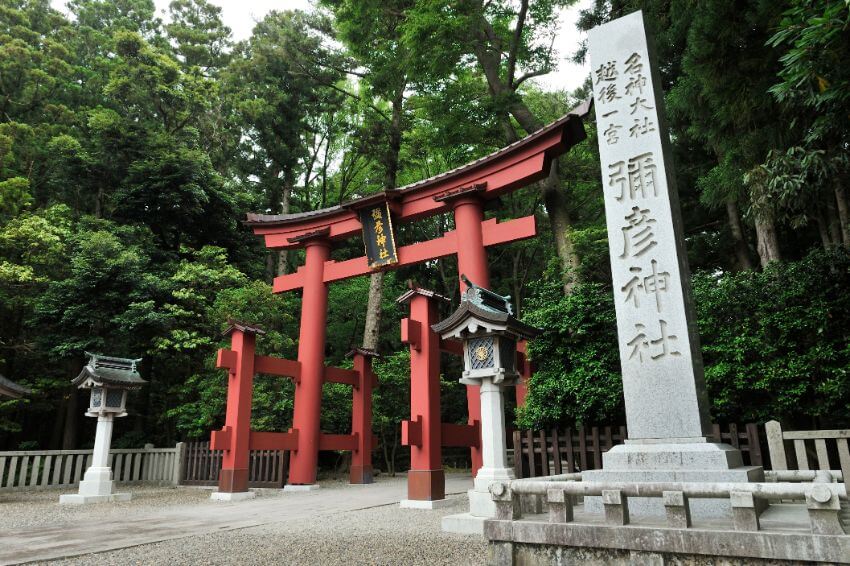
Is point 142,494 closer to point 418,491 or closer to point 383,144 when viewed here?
point 418,491

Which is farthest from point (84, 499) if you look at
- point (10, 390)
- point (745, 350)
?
point (745, 350)

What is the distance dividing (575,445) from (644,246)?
363 cm

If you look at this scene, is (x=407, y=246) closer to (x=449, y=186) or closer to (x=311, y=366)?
(x=449, y=186)

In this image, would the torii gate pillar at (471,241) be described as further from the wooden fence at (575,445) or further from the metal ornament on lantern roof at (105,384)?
the metal ornament on lantern roof at (105,384)

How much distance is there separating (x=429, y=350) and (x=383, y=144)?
12.3 m

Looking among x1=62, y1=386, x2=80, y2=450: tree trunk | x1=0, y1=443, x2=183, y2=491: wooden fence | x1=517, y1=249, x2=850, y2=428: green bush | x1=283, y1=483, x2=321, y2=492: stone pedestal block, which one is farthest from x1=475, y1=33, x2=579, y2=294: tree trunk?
x1=62, y1=386, x2=80, y2=450: tree trunk

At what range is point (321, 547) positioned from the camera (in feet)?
16.3

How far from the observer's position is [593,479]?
4.36 meters

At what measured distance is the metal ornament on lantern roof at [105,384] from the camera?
1012 centimetres

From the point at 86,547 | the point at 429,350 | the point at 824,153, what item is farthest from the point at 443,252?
the point at 86,547

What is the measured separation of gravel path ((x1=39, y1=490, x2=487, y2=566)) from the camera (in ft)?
14.5

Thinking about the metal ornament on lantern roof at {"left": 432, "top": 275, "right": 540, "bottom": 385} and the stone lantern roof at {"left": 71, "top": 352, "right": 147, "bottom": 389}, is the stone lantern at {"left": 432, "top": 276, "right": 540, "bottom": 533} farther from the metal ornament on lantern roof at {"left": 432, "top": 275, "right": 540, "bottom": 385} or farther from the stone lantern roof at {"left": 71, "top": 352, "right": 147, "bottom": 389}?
the stone lantern roof at {"left": 71, "top": 352, "right": 147, "bottom": 389}

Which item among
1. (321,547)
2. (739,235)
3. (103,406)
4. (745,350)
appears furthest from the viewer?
(739,235)

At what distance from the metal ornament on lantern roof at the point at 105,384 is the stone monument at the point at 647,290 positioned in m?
9.70
